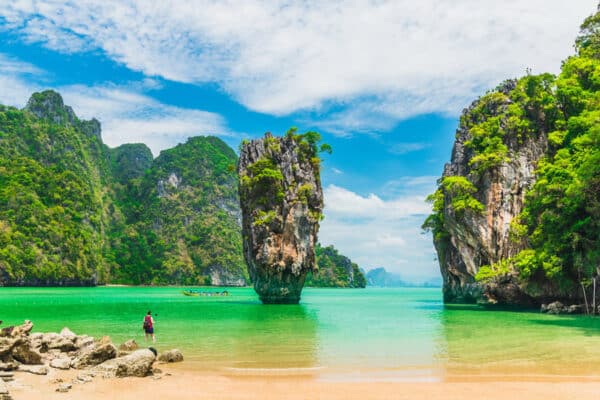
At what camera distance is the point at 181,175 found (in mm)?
140250

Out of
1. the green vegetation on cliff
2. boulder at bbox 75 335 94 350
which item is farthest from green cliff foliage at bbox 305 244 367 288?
boulder at bbox 75 335 94 350

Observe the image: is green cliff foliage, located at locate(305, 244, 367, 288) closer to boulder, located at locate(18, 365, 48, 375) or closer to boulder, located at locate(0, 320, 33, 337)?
boulder, located at locate(0, 320, 33, 337)

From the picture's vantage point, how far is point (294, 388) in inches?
383

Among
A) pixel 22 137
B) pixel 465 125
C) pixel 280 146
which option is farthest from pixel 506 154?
pixel 22 137

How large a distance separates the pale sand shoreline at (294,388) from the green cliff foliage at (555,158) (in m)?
15.4

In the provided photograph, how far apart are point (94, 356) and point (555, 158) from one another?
→ 28.7 m

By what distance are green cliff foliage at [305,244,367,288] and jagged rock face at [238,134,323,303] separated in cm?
9238

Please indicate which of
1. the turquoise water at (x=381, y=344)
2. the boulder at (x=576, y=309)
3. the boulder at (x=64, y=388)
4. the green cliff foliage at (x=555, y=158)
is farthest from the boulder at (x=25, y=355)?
the boulder at (x=576, y=309)

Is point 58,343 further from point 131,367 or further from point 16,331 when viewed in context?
point 131,367

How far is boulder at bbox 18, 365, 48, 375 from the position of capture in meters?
10.6

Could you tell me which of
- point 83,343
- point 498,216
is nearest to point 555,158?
point 498,216

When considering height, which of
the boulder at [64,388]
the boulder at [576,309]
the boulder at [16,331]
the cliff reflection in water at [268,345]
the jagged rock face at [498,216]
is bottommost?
the cliff reflection in water at [268,345]

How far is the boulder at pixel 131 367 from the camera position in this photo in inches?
408

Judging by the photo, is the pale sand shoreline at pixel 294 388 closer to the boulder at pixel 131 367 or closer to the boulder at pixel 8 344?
the boulder at pixel 131 367
